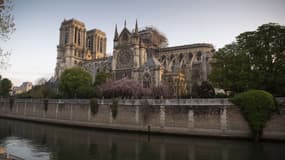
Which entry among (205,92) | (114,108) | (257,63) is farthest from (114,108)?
(257,63)

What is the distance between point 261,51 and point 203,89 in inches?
299

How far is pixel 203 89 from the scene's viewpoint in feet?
95.9

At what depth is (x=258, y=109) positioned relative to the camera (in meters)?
21.6

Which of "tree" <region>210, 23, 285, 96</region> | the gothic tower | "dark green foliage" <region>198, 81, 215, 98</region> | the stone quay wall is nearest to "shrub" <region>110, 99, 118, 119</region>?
the stone quay wall

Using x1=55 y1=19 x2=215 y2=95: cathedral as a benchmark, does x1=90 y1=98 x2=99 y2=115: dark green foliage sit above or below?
below

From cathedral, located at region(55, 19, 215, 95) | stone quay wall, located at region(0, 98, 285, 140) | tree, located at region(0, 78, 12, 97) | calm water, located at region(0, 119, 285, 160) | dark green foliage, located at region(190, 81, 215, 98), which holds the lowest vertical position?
calm water, located at region(0, 119, 285, 160)

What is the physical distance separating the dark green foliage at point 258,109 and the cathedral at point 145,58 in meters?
19.4

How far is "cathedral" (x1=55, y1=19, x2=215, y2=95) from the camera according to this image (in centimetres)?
4759

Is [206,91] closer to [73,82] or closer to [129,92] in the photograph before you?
[129,92]

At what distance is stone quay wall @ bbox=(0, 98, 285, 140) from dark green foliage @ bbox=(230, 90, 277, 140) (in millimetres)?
687

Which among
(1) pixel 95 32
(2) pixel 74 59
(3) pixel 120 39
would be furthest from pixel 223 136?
(1) pixel 95 32

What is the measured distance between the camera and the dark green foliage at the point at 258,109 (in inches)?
838

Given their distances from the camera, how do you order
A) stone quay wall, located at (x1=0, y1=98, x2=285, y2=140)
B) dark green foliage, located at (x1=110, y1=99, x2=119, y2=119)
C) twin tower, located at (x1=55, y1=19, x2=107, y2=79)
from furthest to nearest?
1. twin tower, located at (x1=55, y1=19, x2=107, y2=79)
2. dark green foliage, located at (x1=110, y1=99, x2=119, y2=119)
3. stone quay wall, located at (x1=0, y1=98, x2=285, y2=140)

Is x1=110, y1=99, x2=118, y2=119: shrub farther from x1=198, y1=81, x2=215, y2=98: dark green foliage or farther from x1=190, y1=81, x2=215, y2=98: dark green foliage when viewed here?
x1=198, y1=81, x2=215, y2=98: dark green foliage
